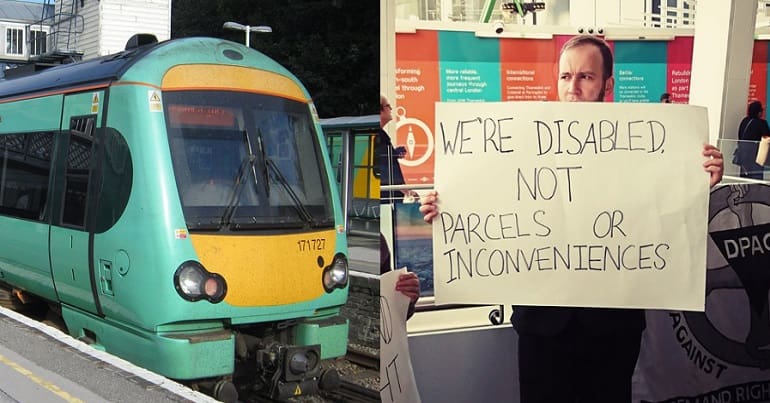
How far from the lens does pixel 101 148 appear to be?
5.26m

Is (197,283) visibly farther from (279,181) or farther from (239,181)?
(279,181)

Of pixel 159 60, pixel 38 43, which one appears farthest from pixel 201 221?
pixel 38 43

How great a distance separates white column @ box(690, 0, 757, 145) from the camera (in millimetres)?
2953

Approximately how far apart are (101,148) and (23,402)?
158cm

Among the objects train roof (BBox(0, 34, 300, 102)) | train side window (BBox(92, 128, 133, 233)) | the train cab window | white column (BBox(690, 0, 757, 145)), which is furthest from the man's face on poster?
the train cab window

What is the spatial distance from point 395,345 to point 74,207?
→ 11.5ft

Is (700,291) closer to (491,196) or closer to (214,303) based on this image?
(491,196)

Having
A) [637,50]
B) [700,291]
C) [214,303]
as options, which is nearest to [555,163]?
[637,50]

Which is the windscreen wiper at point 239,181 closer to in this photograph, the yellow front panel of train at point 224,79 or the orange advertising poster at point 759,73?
the yellow front panel of train at point 224,79

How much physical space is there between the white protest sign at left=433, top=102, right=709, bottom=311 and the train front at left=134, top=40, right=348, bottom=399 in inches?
93.1

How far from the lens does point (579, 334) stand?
2.96 m

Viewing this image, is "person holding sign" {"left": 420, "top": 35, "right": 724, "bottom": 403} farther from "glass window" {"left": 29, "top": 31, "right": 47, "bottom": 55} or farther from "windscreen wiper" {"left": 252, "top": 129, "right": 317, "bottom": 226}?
"glass window" {"left": 29, "top": 31, "right": 47, "bottom": 55}

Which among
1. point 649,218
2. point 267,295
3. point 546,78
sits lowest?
point 267,295

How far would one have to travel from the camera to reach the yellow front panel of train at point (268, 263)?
4.89m
